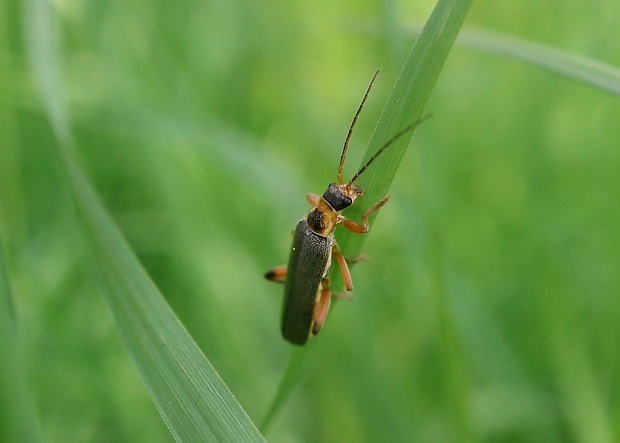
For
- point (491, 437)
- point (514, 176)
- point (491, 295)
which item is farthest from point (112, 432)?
point (514, 176)

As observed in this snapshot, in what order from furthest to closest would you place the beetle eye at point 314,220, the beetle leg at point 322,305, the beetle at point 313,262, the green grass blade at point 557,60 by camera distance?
the beetle eye at point 314,220 → the beetle at point 313,262 → the beetle leg at point 322,305 → the green grass blade at point 557,60

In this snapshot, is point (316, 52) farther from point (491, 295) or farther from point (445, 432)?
point (445, 432)

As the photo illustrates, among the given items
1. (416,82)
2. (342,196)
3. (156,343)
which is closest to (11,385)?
(156,343)

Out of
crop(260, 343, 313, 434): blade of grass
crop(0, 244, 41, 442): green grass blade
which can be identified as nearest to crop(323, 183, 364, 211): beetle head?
crop(260, 343, 313, 434): blade of grass

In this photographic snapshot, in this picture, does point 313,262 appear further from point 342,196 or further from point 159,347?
point 159,347

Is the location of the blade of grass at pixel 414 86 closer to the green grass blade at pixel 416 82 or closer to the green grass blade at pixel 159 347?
the green grass blade at pixel 416 82

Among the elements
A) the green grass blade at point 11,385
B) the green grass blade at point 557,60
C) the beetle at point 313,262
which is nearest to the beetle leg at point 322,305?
the beetle at point 313,262
